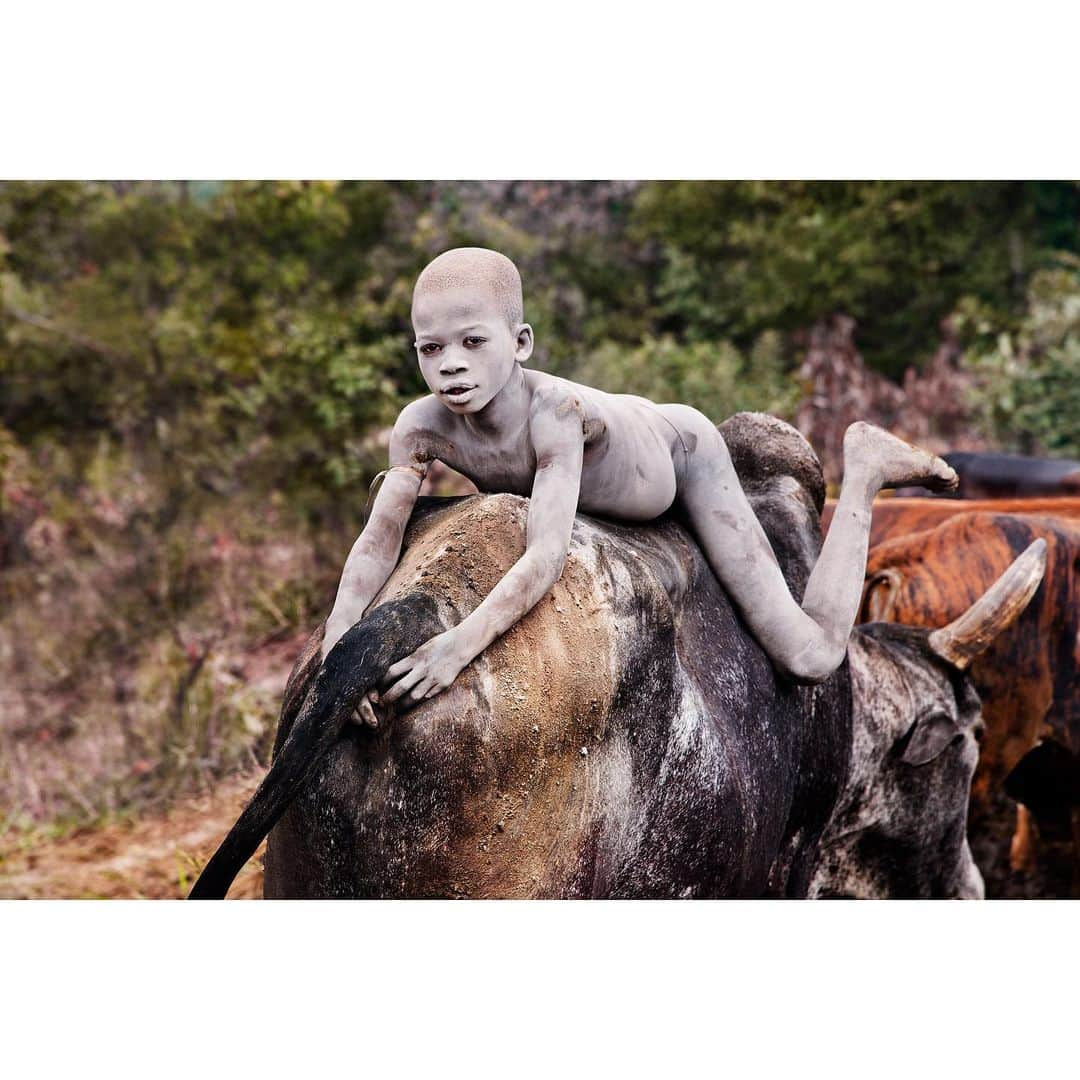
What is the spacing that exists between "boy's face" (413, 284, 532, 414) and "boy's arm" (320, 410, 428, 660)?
10.7 inches

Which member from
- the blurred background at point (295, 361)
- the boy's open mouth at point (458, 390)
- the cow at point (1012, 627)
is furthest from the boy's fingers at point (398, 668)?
the blurred background at point (295, 361)

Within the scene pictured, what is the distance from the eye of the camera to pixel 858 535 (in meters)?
3.90

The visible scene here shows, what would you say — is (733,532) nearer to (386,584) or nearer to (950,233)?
(386,584)

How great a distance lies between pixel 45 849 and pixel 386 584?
5.06 meters

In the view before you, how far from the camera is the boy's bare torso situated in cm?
332

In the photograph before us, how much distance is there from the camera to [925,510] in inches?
266

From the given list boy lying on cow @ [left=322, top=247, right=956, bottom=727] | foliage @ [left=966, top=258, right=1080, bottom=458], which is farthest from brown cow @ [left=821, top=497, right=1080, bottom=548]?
foliage @ [left=966, top=258, right=1080, bottom=458]

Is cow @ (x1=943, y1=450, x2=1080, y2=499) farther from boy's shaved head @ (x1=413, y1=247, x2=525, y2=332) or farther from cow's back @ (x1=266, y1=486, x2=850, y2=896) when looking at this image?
boy's shaved head @ (x1=413, y1=247, x2=525, y2=332)

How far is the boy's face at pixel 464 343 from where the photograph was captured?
3.11 meters

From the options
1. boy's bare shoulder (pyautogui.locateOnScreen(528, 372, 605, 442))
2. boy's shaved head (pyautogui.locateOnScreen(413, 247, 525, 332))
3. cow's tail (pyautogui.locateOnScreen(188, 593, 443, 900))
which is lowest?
cow's tail (pyautogui.locateOnScreen(188, 593, 443, 900))

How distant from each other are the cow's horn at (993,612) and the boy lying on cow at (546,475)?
1.25ft

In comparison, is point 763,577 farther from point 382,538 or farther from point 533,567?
point 382,538

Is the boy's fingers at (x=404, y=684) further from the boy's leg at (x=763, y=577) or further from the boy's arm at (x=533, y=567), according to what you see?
the boy's leg at (x=763, y=577)

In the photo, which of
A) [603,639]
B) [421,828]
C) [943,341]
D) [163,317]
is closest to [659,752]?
[603,639]
